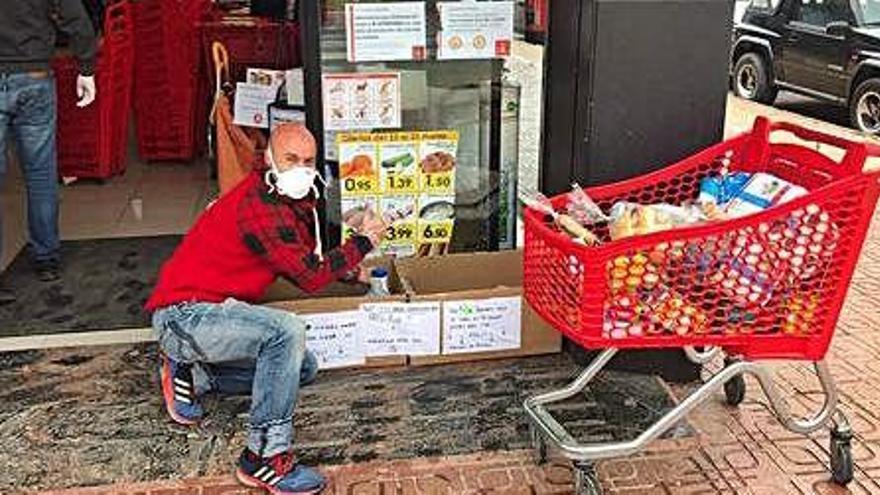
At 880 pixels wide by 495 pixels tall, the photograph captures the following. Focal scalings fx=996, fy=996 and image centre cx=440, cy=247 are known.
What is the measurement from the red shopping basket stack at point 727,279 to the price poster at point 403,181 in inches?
65.9

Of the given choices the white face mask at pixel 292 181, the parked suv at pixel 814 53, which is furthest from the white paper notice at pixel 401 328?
the parked suv at pixel 814 53

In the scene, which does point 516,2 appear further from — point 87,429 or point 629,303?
point 87,429

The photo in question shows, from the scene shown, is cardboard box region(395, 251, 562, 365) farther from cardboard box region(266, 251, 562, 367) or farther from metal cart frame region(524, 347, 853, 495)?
metal cart frame region(524, 347, 853, 495)

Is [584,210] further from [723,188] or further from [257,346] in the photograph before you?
[257,346]

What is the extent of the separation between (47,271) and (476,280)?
241 cm

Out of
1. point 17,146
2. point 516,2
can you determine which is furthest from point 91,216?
point 516,2

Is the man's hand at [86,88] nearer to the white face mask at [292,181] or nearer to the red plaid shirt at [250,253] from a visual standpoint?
the red plaid shirt at [250,253]

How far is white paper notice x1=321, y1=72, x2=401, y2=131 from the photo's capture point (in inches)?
177

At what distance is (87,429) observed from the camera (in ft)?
12.2

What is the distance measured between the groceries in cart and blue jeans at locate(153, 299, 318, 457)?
1.03 metres

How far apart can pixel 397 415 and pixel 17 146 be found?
2613mm

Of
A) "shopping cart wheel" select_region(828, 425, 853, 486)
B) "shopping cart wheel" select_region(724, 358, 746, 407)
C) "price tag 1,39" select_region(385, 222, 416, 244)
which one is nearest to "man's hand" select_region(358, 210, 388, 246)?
"price tag 1,39" select_region(385, 222, 416, 244)

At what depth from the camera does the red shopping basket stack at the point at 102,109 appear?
641cm

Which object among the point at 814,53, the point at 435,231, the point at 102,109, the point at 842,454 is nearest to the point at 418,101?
the point at 435,231
